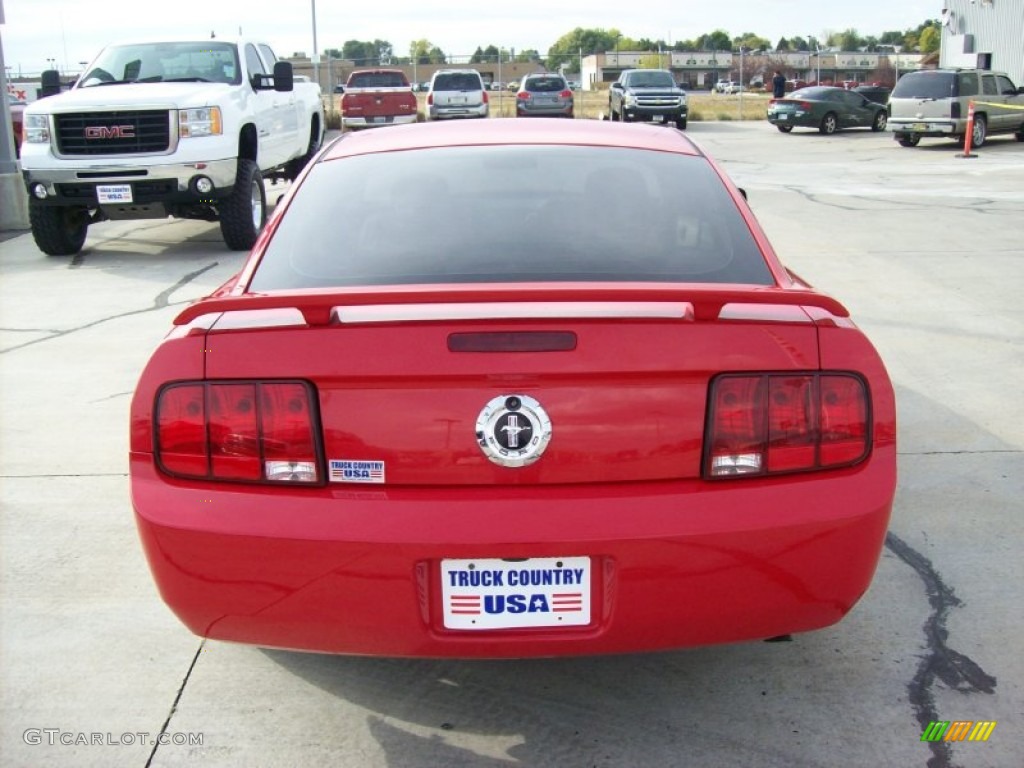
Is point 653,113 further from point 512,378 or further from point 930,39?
point 930,39

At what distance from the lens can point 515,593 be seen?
2.54m

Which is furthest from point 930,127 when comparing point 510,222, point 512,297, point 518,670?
point 512,297

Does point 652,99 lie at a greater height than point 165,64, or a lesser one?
lesser

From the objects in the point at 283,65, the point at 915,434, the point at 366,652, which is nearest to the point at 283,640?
the point at 366,652

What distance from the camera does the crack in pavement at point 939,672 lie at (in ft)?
9.64

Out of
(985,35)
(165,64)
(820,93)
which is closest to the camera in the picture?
(165,64)

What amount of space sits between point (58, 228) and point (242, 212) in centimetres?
181

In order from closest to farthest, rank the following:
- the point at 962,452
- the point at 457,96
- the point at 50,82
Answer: the point at 962,452 < the point at 50,82 < the point at 457,96

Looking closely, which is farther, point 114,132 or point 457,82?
point 457,82

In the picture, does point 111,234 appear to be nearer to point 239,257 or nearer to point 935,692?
point 239,257

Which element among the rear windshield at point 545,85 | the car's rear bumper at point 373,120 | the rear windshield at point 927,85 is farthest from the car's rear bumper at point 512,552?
the rear windshield at point 545,85

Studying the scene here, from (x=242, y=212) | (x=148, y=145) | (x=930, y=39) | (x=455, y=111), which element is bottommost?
(x=242, y=212)

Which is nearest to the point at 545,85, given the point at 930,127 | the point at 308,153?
the point at 930,127

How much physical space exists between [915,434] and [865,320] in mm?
2488
